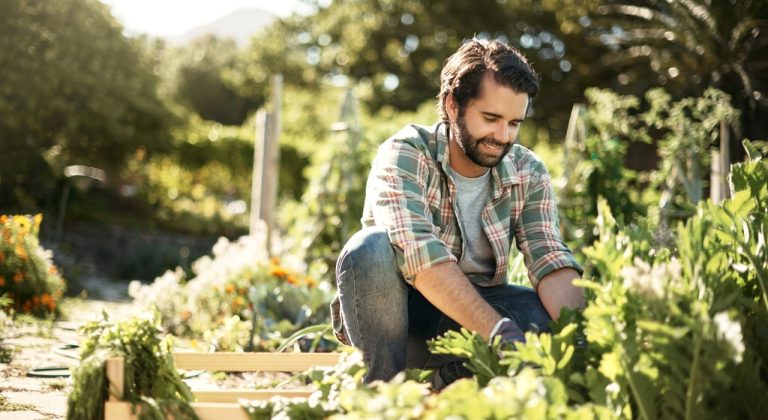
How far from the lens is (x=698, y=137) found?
4.98 m

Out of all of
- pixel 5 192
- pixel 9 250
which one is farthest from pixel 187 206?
pixel 9 250

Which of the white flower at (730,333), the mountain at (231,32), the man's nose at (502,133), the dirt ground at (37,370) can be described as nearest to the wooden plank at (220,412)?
the dirt ground at (37,370)

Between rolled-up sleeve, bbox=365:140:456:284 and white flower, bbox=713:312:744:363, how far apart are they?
2.84 ft

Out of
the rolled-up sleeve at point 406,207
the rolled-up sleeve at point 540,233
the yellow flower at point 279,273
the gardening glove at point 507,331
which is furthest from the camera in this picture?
the yellow flower at point 279,273

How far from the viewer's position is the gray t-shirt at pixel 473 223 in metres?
2.62

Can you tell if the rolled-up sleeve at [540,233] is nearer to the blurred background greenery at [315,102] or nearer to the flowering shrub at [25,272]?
the blurred background greenery at [315,102]

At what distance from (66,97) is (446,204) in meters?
10.3

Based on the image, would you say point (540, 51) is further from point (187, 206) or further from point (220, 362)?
point (220, 362)

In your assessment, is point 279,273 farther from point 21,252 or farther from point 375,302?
point 375,302

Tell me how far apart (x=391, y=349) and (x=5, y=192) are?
918 centimetres

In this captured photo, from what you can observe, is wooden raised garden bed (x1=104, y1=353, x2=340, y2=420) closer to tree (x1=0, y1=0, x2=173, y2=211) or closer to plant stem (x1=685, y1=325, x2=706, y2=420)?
plant stem (x1=685, y1=325, x2=706, y2=420)

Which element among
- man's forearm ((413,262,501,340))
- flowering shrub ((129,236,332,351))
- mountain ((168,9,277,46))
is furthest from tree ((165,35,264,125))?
man's forearm ((413,262,501,340))

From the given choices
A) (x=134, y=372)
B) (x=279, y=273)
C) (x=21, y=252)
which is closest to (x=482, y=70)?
(x=134, y=372)

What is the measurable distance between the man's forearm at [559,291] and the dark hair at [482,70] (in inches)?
21.4
